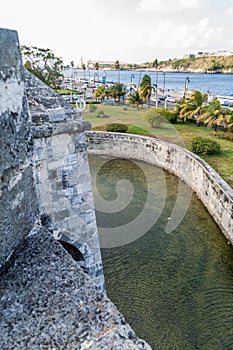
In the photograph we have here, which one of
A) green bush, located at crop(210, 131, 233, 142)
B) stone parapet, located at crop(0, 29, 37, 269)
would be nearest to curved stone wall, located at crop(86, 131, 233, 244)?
green bush, located at crop(210, 131, 233, 142)

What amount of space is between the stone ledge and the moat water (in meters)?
5.68

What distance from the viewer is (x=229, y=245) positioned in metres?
10.9

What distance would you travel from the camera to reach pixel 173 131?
22234 millimetres

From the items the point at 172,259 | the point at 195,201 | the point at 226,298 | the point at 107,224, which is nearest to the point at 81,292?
the point at 226,298

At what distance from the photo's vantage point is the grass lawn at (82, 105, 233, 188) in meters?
15.9

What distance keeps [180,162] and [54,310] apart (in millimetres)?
15406

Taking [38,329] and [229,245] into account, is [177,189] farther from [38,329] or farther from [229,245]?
[38,329]

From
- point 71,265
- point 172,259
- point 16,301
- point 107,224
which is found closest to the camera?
point 16,301

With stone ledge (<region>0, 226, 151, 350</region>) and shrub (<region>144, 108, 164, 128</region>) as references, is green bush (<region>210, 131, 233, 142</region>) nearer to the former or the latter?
shrub (<region>144, 108, 164, 128</region>)

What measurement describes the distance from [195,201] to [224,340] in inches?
303

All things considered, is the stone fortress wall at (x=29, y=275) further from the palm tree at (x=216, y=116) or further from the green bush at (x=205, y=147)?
the palm tree at (x=216, y=116)

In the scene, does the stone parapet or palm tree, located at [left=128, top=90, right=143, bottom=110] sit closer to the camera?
the stone parapet

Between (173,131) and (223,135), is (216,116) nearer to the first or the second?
(223,135)

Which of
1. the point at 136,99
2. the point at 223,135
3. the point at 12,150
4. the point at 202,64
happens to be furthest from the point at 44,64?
the point at 202,64
